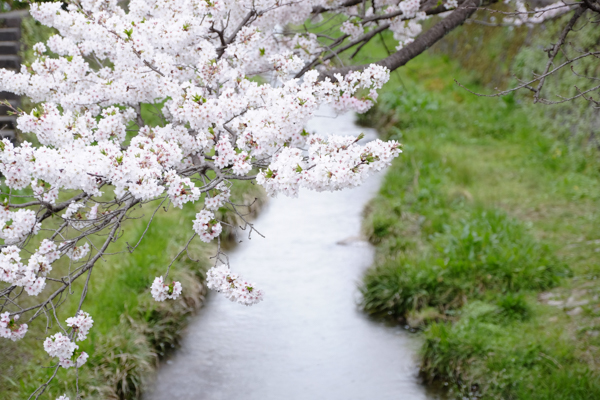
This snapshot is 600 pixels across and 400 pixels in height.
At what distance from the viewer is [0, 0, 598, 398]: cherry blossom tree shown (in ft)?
7.68

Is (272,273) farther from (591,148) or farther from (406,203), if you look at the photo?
(591,148)

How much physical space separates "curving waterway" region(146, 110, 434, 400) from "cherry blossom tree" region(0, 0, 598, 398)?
104cm

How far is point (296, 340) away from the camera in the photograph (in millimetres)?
5094

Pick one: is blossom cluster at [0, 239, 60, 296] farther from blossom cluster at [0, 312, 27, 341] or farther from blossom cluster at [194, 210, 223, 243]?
blossom cluster at [194, 210, 223, 243]

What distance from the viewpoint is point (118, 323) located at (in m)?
4.62

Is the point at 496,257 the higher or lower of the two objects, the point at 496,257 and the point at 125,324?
the lower

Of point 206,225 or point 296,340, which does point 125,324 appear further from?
point 206,225

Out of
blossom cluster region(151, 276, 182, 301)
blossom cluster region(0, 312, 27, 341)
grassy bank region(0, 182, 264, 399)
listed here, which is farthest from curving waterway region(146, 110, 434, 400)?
blossom cluster region(0, 312, 27, 341)

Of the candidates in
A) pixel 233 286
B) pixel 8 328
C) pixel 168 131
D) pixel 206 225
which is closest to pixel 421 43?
pixel 168 131

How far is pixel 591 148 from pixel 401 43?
3.97 meters

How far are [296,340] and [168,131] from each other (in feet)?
9.48

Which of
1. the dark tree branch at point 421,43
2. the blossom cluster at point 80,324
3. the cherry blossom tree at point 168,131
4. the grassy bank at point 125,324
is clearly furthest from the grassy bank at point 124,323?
the dark tree branch at point 421,43

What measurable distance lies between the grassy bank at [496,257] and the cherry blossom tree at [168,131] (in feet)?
5.74

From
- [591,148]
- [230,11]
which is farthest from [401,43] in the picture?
[591,148]
